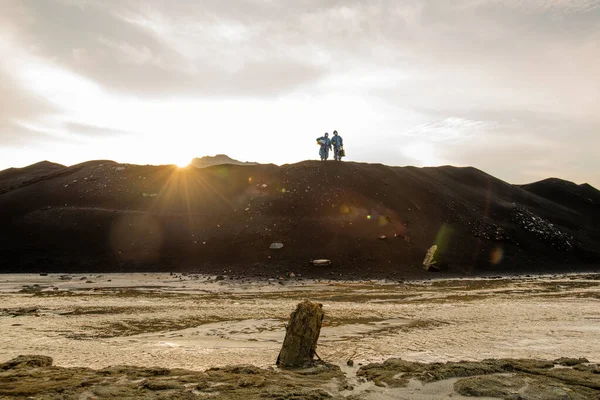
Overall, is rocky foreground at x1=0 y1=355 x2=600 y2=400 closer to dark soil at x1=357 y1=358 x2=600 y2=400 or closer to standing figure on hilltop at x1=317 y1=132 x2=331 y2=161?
dark soil at x1=357 y1=358 x2=600 y2=400

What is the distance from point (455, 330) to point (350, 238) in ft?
64.7

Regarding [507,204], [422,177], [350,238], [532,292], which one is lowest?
[532,292]

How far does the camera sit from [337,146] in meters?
37.8

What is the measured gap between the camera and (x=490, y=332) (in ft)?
31.5

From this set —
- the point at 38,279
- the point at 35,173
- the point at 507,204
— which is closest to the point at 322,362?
the point at 38,279

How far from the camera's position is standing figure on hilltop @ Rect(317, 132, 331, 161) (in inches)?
1483

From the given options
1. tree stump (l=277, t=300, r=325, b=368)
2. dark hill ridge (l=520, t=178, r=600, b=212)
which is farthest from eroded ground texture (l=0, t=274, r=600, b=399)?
dark hill ridge (l=520, t=178, r=600, b=212)

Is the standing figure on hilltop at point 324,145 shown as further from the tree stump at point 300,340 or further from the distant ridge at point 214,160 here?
the distant ridge at point 214,160

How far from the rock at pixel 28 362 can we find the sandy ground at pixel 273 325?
0.41m

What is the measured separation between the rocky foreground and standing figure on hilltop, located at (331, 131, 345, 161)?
3165 cm

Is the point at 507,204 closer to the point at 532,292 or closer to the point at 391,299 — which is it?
the point at 532,292

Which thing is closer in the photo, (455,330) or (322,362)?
(322,362)

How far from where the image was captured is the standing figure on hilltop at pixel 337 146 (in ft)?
123

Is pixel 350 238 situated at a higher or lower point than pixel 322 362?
higher
